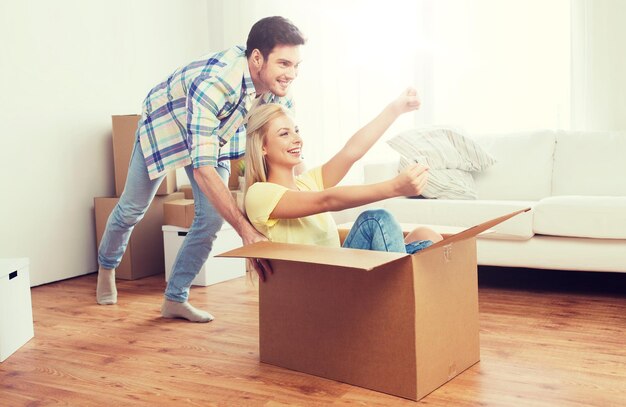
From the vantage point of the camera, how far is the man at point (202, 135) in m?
1.87

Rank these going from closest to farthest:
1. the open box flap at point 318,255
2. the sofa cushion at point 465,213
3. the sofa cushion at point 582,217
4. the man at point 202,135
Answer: the open box flap at point 318,255 < the man at point 202,135 < the sofa cushion at point 582,217 < the sofa cushion at point 465,213

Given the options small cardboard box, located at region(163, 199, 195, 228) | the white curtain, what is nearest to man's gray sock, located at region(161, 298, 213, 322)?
small cardboard box, located at region(163, 199, 195, 228)

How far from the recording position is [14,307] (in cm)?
205

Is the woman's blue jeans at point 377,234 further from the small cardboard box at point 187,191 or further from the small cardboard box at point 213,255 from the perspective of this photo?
the small cardboard box at point 187,191

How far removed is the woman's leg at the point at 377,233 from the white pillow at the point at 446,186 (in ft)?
4.51

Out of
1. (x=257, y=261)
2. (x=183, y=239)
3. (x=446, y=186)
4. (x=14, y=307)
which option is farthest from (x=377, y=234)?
(x=183, y=239)

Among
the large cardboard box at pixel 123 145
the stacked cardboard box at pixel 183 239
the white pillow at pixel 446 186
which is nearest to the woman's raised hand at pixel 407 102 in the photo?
the white pillow at pixel 446 186

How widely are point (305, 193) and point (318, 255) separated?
0.21 meters

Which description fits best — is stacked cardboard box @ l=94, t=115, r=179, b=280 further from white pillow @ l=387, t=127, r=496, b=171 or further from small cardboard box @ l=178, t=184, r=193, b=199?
white pillow @ l=387, t=127, r=496, b=171

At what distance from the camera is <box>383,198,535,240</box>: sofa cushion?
262 centimetres

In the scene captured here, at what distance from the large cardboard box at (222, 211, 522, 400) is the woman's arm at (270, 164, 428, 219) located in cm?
10

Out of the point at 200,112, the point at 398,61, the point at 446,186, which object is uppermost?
the point at 398,61

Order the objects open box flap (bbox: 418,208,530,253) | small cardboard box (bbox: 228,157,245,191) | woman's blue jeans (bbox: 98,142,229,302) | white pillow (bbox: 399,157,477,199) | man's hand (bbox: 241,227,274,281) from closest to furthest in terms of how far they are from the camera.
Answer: open box flap (bbox: 418,208,530,253) < man's hand (bbox: 241,227,274,281) < woman's blue jeans (bbox: 98,142,229,302) < white pillow (bbox: 399,157,477,199) < small cardboard box (bbox: 228,157,245,191)

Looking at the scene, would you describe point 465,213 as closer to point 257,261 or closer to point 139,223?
point 257,261
